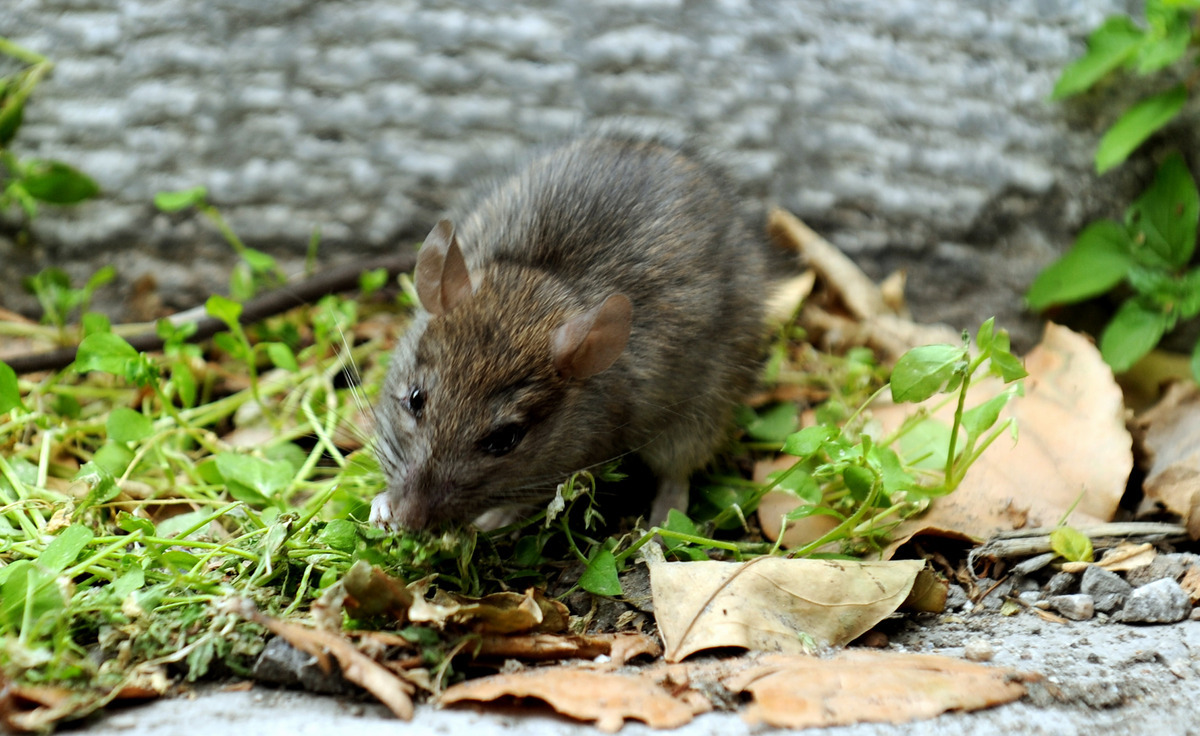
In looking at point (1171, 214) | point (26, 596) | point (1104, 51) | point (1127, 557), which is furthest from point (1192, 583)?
point (26, 596)

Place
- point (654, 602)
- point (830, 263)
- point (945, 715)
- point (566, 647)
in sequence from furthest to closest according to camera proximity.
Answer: point (830, 263) → point (654, 602) → point (566, 647) → point (945, 715)

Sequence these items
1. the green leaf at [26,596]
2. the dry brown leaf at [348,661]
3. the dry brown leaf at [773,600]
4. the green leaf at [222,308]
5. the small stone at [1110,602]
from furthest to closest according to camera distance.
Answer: the green leaf at [222,308], the small stone at [1110,602], the dry brown leaf at [773,600], the green leaf at [26,596], the dry brown leaf at [348,661]

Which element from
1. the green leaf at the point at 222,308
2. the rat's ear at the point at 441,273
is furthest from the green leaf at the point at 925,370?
the green leaf at the point at 222,308

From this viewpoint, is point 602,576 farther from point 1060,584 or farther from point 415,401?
point 1060,584

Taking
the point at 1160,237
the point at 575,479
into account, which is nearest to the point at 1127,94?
the point at 1160,237

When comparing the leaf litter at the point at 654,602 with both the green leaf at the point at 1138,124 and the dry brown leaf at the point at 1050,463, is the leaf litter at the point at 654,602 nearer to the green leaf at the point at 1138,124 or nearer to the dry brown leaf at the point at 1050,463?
the dry brown leaf at the point at 1050,463

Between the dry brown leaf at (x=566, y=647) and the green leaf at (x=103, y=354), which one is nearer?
the dry brown leaf at (x=566, y=647)

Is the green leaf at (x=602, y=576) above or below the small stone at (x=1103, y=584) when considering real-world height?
below
